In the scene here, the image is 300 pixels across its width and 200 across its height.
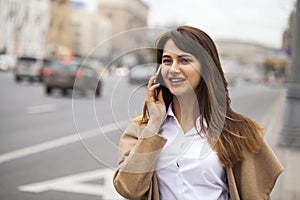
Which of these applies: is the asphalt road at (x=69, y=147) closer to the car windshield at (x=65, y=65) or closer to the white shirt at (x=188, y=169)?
the white shirt at (x=188, y=169)

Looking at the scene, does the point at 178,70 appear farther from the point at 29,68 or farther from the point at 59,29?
the point at 59,29

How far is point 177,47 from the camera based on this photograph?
203cm

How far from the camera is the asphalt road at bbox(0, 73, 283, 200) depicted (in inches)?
85.9

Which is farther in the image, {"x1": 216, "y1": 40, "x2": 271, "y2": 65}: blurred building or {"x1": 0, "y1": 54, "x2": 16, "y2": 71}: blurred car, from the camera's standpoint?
{"x1": 216, "y1": 40, "x2": 271, "y2": 65}: blurred building

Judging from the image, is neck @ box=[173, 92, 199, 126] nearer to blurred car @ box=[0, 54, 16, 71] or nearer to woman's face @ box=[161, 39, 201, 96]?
woman's face @ box=[161, 39, 201, 96]

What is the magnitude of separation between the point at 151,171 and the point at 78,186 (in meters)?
4.81

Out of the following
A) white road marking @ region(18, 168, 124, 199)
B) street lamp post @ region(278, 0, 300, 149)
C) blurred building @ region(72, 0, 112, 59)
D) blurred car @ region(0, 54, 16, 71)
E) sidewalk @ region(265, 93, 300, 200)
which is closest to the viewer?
sidewalk @ region(265, 93, 300, 200)

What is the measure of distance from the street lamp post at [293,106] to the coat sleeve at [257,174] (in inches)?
331

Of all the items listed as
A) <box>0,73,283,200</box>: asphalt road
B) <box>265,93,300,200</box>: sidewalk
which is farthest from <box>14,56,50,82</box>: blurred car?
<box>265,93,300,200</box>: sidewalk

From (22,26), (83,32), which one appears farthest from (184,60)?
(83,32)

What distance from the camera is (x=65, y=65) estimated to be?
24250mm

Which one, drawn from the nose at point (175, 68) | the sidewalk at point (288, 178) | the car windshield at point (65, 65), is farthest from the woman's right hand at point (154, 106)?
the car windshield at point (65, 65)

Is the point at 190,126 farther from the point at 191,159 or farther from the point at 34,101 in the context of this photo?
the point at 34,101

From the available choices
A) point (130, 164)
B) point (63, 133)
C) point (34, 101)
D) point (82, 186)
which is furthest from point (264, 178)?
point (34, 101)
